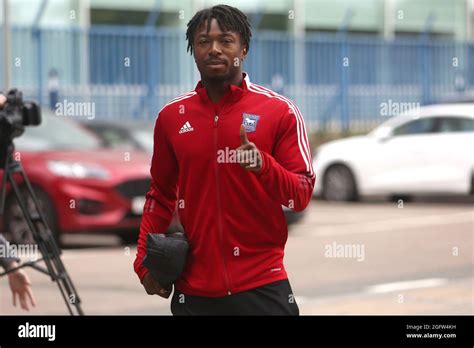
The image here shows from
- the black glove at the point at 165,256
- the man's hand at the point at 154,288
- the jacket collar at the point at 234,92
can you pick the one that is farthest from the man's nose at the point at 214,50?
the man's hand at the point at 154,288

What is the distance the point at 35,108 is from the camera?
17.4 ft

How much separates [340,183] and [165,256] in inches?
617

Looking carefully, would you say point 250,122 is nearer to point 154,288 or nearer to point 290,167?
point 290,167

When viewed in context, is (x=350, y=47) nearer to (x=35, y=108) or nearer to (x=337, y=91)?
(x=337, y=91)

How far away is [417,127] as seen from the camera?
18.8 m

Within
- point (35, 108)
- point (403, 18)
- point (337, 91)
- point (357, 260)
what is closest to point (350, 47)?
point (337, 91)

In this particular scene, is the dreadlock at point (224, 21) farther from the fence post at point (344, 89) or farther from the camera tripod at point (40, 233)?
the fence post at point (344, 89)

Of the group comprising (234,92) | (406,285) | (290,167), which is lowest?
(406,285)

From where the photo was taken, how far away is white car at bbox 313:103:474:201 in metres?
18.0

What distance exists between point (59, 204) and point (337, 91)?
14783 millimetres

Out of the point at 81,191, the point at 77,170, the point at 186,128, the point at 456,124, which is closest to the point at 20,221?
the point at 81,191

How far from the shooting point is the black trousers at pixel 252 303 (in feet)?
13.4

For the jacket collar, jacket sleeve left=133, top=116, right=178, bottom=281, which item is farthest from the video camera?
the jacket collar

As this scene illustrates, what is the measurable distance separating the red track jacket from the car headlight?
902 centimetres
